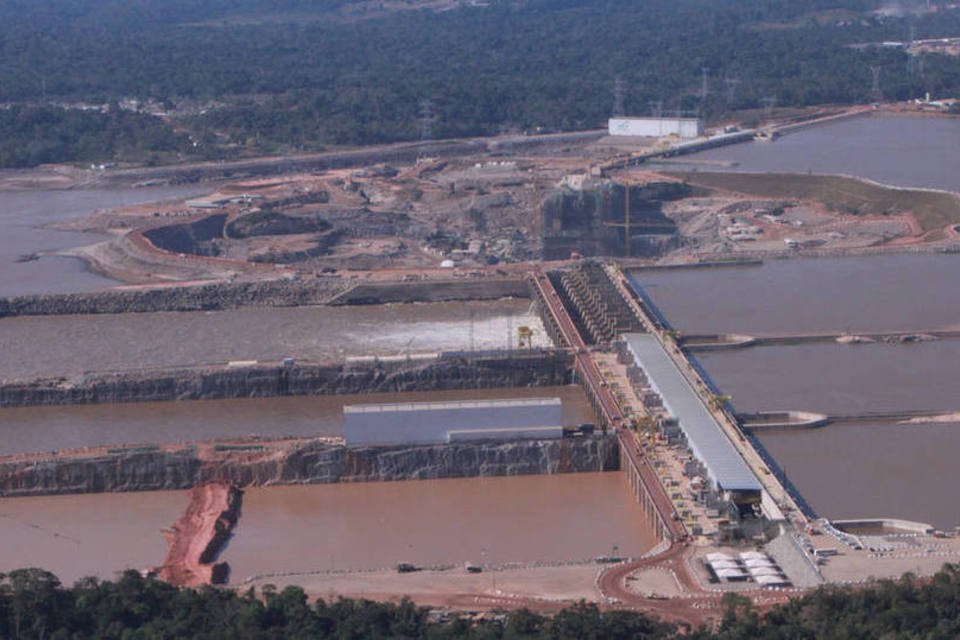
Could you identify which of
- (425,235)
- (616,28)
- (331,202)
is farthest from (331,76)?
(425,235)

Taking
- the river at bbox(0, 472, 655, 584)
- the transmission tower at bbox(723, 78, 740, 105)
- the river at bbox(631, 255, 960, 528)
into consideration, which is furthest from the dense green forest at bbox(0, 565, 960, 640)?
the transmission tower at bbox(723, 78, 740, 105)

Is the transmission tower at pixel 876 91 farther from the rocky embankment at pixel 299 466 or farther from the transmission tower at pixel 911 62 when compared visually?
the rocky embankment at pixel 299 466

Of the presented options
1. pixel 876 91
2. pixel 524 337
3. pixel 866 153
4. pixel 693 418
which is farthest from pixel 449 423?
pixel 876 91

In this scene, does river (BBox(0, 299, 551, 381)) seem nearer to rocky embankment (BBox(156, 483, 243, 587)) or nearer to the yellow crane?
the yellow crane

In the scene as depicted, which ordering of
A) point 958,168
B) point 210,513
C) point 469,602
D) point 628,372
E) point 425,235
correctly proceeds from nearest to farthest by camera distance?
point 469,602
point 210,513
point 628,372
point 425,235
point 958,168

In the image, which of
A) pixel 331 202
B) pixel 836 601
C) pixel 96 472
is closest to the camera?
pixel 836 601

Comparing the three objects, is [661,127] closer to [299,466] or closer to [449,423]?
[449,423]

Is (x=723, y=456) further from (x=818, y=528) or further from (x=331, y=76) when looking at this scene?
(x=331, y=76)
